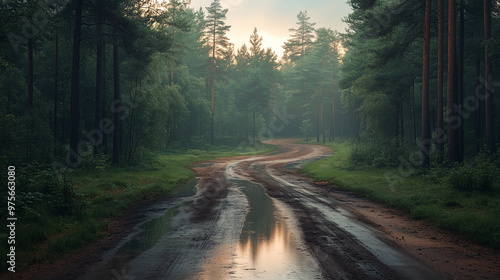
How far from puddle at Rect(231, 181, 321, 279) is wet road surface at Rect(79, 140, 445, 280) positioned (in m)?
0.02

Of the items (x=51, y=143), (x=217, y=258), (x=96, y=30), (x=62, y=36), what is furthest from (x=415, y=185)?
(x=62, y=36)

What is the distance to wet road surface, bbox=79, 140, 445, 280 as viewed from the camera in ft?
20.0

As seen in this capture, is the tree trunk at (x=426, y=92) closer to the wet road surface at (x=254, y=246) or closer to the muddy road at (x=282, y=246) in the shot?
the muddy road at (x=282, y=246)

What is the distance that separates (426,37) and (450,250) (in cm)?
1539

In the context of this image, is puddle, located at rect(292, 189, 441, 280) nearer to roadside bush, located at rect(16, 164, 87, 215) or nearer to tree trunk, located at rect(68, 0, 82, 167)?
roadside bush, located at rect(16, 164, 87, 215)

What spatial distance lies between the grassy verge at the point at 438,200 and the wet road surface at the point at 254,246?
2388mm

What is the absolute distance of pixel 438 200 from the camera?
12.6m

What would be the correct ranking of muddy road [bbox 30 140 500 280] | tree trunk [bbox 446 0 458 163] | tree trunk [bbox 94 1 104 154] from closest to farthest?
muddy road [bbox 30 140 500 280]
tree trunk [bbox 446 0 458 163]
tree trunk [bbox 94 1 104 154]

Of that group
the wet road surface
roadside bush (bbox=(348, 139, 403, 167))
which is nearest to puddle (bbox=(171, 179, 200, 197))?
the wet road surface

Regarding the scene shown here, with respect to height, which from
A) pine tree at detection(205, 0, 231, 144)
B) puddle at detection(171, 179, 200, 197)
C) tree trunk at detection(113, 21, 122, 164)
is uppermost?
pine tree at detection(205, 0, 231, 144)

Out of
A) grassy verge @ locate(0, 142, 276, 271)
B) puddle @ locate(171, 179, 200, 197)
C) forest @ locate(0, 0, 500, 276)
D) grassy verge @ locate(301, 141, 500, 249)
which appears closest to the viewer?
grassy verge @ locate(0, 142, 276, 271)

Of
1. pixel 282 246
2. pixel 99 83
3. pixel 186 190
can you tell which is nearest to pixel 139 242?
pixel 282 246

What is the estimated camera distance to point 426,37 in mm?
19188

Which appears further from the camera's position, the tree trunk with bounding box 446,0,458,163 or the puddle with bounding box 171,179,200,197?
the tree trunk with bounding box 446,0,458,163
